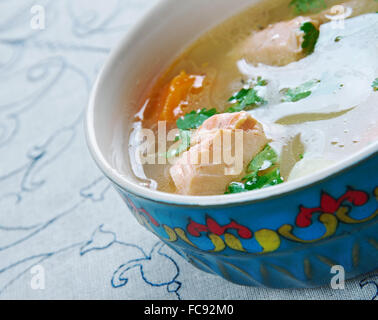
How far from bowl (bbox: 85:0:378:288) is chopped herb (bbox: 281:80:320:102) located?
33 cm

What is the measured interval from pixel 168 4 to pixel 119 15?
2.28 ft

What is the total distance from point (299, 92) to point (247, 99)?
104 mm

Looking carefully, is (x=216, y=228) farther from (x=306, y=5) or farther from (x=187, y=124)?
(x=306, y=5)

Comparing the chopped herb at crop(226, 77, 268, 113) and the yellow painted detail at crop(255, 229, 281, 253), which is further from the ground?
the chopped herb at crop(226, 77, 268, 113)

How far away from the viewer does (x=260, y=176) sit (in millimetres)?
900

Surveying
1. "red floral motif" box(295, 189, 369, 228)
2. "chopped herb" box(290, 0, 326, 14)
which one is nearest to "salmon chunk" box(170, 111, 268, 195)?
"red floral motif" box(295, 189, 369, 228)

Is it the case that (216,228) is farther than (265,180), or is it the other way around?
(265,180)

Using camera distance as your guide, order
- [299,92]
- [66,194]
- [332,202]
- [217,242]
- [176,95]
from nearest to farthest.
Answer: [332,202] → [217,242] → [299,92] → [176,95] → [66,194]

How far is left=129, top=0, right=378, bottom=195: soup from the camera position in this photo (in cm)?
92

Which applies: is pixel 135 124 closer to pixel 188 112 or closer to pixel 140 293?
pixel 188 112

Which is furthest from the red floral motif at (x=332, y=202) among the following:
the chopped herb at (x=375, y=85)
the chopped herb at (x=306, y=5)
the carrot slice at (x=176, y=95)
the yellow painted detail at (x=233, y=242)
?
the chopped herb at (x=306, y=5)

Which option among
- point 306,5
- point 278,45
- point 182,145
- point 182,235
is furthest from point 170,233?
point 306,5

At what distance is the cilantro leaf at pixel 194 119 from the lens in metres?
1.08

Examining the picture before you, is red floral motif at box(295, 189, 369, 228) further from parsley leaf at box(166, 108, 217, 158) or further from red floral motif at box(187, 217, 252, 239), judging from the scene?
parsley leaf at box(166, 108, 217, 158)
